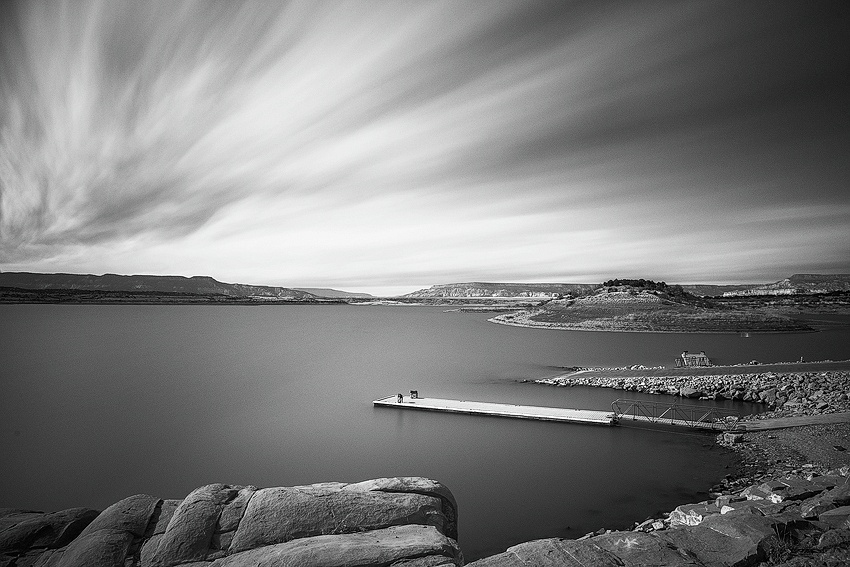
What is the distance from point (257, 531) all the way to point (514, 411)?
18.5 m

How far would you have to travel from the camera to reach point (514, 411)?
77.0 ft

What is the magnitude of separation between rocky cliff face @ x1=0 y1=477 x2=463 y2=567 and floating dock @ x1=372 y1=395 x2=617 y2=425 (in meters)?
15.7

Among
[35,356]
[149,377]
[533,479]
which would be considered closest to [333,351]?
[149,377]

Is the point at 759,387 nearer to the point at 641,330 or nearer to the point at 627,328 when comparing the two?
the point at 641,330

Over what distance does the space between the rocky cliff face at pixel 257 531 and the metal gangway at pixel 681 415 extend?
17.6m

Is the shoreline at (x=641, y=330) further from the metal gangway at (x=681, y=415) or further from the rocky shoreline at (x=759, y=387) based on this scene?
the metal gangway at (x=681, y=415)

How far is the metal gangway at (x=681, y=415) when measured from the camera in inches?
820

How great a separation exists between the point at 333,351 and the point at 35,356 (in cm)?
3365

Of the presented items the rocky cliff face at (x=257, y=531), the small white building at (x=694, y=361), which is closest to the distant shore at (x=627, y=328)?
the small white building at (x=694, y=361)

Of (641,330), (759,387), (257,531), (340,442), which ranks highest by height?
(257,531)

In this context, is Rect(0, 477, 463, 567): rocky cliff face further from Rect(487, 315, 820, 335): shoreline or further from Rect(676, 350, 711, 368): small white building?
Rect(487, 315, 820, 335): shoreline

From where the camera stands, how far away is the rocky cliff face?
597 cm

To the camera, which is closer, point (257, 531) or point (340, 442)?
point (257, 531)

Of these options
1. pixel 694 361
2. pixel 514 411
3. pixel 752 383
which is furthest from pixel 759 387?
pixel 514 411
